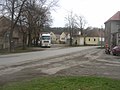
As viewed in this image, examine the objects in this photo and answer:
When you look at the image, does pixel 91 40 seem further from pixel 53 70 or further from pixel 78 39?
pixel 53 70

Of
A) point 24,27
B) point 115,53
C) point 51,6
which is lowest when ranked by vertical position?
point 115,53

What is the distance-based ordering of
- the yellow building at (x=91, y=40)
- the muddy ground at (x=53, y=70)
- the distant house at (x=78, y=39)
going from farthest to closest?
the yellow building at (x=91, y=40) < the distant house at (x=78, y=39) < the muddy ground at (x=53, y=70)

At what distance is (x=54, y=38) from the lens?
172250 millimetres

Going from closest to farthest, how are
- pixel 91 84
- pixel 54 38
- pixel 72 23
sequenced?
pixel 91 84 < pixel 72 23 < pixel 54 38

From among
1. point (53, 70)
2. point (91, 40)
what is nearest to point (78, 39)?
point (91, 40)

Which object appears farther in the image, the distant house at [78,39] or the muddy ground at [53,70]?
the distant house at [78,39]

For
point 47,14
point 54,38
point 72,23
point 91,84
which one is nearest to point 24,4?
point 47,14

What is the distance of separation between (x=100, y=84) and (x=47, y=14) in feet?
197

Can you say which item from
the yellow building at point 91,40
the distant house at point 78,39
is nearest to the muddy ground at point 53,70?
the distant house at point 78,39

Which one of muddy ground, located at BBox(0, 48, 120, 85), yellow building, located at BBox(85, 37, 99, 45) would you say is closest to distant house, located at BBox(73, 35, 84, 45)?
yellow building, located at BBox(85, 37, 99, 45)

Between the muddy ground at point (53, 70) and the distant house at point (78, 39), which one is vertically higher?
the distant house at point (78, 39)

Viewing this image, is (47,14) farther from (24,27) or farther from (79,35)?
(79,35)

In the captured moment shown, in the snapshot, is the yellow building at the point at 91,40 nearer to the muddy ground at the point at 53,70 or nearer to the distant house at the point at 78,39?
the distant house at the point at 78,39

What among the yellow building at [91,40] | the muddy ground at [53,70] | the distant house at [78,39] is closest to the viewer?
the muddy ground at [53,70]
